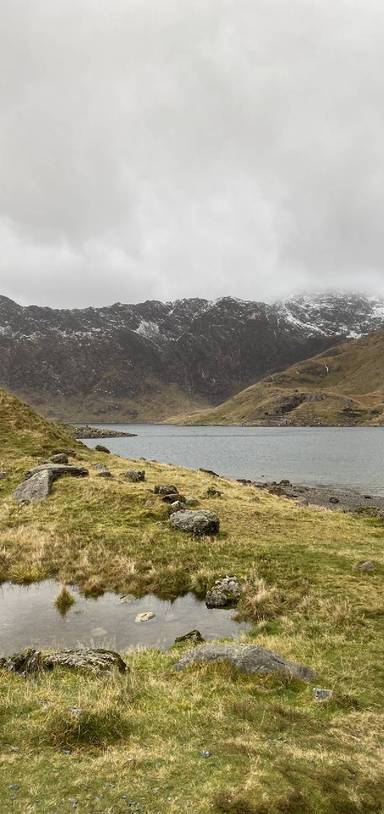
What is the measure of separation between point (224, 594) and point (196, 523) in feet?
28.2

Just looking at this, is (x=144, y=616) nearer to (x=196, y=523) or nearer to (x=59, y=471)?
(x=196, y=523)

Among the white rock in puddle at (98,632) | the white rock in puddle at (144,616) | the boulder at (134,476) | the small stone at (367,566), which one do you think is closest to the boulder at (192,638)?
the white rock in puddle at (144,616)

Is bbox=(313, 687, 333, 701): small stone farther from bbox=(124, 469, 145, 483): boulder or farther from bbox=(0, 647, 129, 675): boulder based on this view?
bbox=(124, 469, 145, 483): boulder

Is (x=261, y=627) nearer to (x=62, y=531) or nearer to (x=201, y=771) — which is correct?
(x=201, y=771)

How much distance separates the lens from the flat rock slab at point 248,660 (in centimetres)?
1524

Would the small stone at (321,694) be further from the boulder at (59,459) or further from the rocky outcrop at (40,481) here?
the boulder at (59,459)

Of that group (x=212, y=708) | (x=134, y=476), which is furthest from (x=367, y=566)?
(x=134, y=476)

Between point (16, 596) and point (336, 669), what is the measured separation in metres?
15.1

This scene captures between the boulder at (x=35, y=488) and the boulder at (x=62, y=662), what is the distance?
2356cm

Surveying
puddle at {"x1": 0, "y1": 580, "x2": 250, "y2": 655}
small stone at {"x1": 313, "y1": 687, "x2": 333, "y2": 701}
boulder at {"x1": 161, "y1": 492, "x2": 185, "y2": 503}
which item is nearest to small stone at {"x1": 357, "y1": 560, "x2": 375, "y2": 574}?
puddle at {"x1": 0, "y1": 580, "x2": 250, "y2": 655}

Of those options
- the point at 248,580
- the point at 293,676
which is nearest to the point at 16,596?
the point at 248,580

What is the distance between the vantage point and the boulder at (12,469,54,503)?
127 feet

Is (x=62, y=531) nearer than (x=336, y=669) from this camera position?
No

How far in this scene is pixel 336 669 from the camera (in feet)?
53.0
